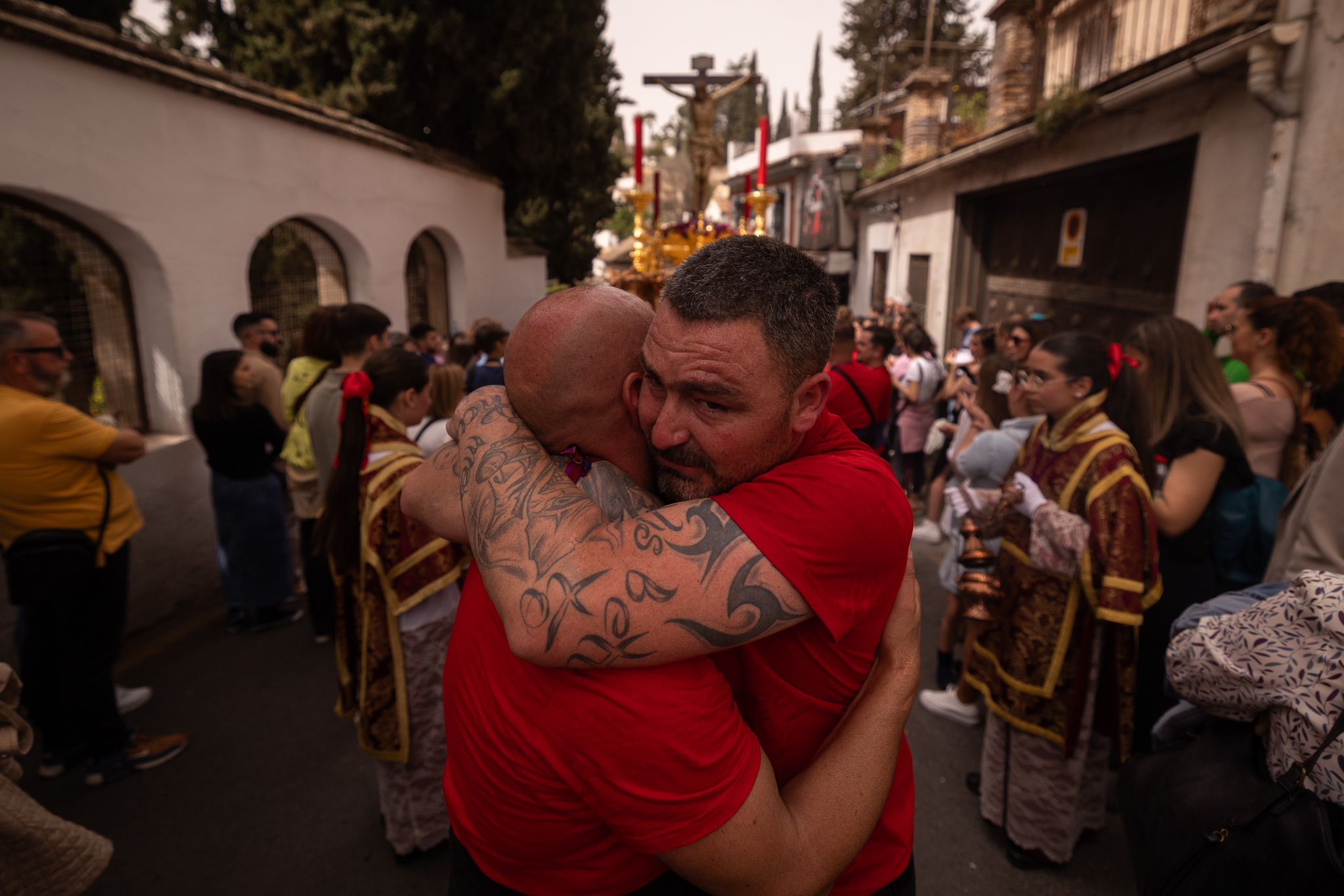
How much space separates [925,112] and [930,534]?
32.2 feet

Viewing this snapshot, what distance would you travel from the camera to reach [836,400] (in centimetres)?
481

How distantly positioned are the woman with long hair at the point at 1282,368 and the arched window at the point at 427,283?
8.59 meters

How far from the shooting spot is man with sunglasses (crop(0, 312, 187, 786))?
10.7 ft

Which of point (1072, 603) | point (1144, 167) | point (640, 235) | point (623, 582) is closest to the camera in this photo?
point (623, 582)

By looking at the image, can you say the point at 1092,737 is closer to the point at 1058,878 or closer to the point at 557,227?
the point at 1058,878

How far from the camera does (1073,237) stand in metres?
8.48

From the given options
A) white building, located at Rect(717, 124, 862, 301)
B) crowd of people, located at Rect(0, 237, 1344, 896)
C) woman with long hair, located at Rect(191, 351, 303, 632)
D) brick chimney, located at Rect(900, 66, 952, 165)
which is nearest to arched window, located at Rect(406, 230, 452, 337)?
woman with long hair, located at Rect(191, 351, 303, 632)

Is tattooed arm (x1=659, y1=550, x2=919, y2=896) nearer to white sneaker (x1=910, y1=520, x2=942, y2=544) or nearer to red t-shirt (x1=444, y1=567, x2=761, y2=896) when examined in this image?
red t-shirt (x1=444, y1=567, x2=761, y2=896)

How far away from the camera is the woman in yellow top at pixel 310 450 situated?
4.57 metres

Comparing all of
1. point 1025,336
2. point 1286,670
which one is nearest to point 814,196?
point 1025,336

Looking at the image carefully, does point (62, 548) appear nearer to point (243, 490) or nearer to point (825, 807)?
point (243, 490)

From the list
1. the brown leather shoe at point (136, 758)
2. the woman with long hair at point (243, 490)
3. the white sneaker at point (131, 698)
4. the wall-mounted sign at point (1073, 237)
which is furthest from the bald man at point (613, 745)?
the wall-mounted sign at point (1073, 237)

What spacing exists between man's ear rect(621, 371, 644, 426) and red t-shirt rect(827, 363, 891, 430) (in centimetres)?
359

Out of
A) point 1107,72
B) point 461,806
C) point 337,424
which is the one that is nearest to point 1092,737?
point 461,806
